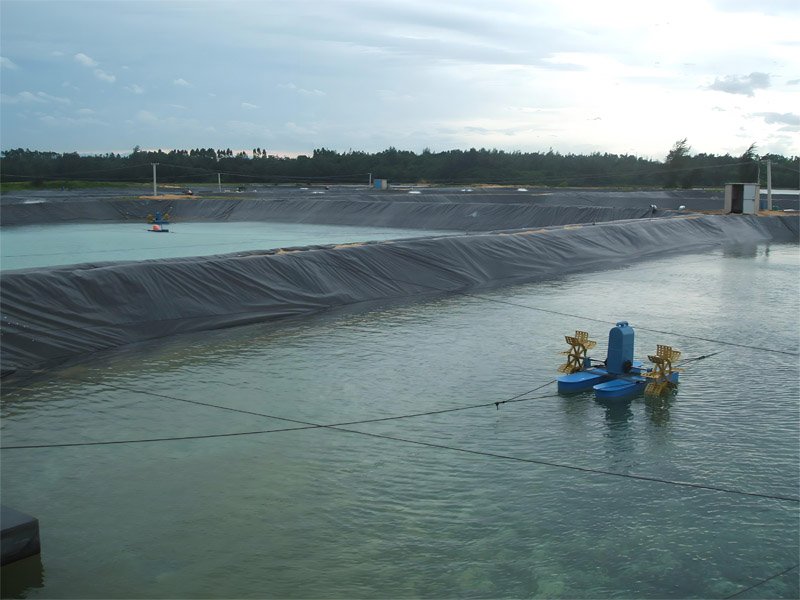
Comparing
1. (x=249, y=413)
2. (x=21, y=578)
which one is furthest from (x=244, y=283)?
(x=21, y=578)

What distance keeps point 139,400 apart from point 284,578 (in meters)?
3.98

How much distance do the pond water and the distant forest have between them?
27423 mm

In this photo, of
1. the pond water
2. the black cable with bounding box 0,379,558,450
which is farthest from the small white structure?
the black cable with bounding box 0,379,558,450

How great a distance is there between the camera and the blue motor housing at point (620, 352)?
8.28 meters

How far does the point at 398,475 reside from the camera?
591cm

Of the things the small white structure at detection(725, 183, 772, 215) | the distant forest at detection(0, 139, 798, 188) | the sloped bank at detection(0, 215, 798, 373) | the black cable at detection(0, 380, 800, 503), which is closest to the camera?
the black cable at detection(0, 380, 800, 503)

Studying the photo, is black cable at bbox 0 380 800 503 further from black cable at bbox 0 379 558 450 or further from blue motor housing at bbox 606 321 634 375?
blue motor housing at bbox 606 321 634 375

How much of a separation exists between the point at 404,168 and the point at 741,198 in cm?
5121

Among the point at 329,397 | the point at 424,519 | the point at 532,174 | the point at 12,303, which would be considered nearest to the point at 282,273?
the point at 12,303

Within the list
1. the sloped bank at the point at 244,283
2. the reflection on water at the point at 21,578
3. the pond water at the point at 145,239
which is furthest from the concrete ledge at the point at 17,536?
the pond water at the point at 145,239

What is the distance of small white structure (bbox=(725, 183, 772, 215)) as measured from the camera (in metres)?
29.2

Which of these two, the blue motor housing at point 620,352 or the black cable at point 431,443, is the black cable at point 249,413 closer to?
the black cable at point 431,443

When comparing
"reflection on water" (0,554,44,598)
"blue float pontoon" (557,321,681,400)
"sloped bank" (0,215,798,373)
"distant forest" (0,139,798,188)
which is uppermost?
"distant forest" (0,139,798,188)

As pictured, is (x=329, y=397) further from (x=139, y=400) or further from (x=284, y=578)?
(x=284, y=578)
